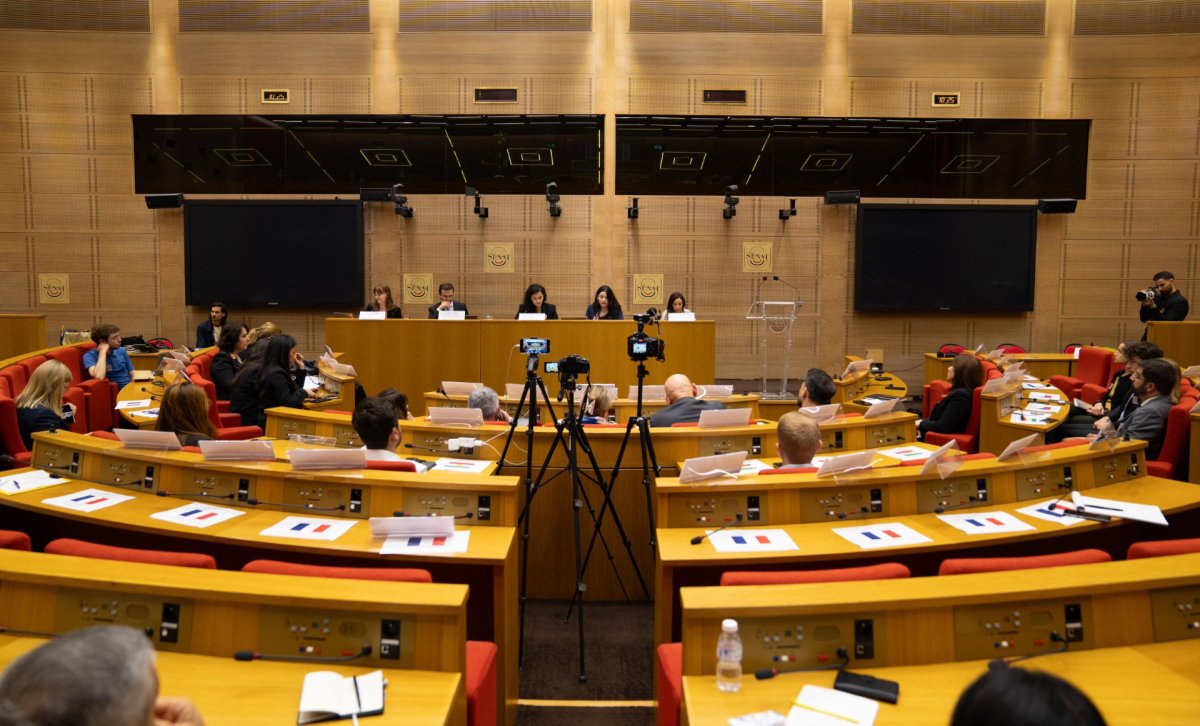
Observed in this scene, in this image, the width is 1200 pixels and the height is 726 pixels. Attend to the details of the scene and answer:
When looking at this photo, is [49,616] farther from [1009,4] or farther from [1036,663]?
[1009,4]

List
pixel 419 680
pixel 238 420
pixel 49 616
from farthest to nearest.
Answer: pixel 238 420 < pixel 49 616 < pixel 419 680

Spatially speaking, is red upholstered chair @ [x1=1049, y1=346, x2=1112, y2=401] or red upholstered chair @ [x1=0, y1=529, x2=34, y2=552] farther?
red upholstered chair @ [x1=1049, y1=346, x2=1112, y2=401]

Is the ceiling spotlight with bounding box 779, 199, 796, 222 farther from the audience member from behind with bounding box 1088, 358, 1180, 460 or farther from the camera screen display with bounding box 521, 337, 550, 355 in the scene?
the camera screen display with bounding box 521, 337, 550, 355

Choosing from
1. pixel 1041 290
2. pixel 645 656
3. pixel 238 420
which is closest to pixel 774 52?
pixel 1041 290

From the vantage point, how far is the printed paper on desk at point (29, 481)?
3840mm

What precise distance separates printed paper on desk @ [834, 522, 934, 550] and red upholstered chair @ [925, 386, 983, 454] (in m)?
3.65

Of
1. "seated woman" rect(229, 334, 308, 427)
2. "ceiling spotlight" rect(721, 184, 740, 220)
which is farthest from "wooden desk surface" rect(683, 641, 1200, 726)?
"ceiling spotlight" rect(721, 184, 740, 220)

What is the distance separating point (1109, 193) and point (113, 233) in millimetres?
15280

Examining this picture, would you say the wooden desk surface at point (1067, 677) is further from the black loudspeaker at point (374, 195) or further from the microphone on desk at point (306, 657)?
the black loudspeaker at point (374, 195)

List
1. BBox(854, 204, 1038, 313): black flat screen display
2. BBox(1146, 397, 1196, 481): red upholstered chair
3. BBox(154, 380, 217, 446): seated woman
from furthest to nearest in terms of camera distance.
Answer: BBox(854, 204, 1038, 313): black flat screen display < BBox(1146, 397, 1196, 481): red upholstered chair < BBox(154, 380, 217, 446): seated woman

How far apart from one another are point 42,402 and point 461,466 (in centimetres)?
343

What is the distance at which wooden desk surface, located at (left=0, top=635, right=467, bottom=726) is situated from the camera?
194 centimetres

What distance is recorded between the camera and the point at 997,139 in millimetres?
11320

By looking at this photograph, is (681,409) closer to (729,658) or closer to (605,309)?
(729,658)
